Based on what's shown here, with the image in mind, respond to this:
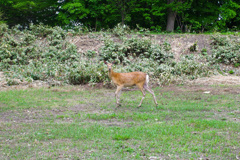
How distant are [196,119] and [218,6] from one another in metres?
21.3

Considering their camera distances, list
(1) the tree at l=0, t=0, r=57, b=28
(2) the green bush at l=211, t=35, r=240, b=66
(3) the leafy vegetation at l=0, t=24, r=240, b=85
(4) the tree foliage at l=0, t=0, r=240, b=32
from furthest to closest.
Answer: (1) the tree at l=0, t=0, r=57, b=28 < (4) the tree foliage at l=0, t=0, r=240, b=32 < (2) the green bush at l=211, t=35, r=240, b=66 < (3) the leafy vegetation at l=0, t=24, r=240, b=85

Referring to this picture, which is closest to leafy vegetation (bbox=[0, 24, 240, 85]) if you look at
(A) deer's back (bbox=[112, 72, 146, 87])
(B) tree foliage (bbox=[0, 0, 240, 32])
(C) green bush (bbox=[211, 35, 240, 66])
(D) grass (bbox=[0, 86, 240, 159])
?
(C) green bush (bbox=[211, 35, 240, 66])

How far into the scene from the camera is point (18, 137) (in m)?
6.40

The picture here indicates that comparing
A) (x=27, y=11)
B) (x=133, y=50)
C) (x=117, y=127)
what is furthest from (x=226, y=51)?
(x=27, y=11)

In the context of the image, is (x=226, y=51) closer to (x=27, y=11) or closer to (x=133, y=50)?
(x=133, y=50)

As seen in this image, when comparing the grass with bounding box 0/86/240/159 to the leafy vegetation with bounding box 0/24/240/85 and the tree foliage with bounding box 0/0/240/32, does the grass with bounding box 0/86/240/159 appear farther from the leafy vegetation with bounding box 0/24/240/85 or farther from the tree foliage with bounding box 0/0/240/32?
the tree foliage with bounding box 0/0/240/32

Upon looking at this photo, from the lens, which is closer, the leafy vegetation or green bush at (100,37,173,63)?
the leafy vegetation

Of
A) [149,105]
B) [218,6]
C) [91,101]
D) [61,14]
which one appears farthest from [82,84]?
[218,6]

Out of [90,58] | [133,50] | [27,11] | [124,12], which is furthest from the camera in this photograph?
[27,11]

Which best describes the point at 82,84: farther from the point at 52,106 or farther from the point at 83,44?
the point at 83,44

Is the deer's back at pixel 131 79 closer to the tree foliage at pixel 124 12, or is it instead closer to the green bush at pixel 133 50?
the green bush at pixel 133 50

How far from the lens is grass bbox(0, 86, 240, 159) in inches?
217

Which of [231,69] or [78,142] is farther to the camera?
[231,69]

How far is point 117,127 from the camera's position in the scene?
709 centimetres
